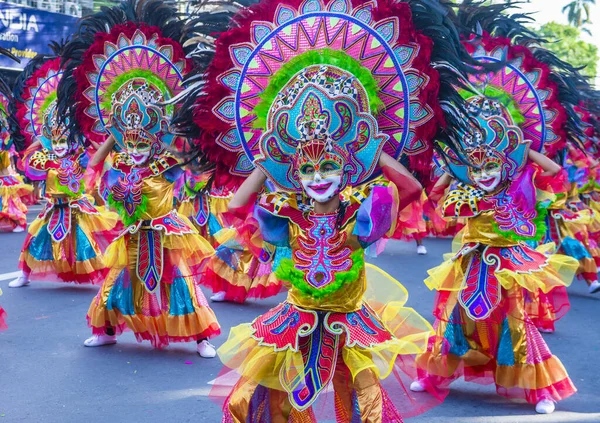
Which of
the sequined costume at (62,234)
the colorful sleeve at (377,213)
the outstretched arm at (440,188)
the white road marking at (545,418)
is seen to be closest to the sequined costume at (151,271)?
the outstretched arm at (440,188)

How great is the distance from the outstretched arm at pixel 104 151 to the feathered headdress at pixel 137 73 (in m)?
0.09

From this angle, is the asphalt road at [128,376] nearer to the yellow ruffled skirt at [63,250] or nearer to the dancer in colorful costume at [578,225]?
the yellow ruffled skirt at [63,250]

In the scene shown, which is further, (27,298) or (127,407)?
(27,298)

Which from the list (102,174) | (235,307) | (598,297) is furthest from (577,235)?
(102,174)

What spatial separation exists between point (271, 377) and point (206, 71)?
145 centimetres

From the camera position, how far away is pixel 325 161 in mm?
3480

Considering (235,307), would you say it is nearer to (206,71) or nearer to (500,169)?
→ (500,169)

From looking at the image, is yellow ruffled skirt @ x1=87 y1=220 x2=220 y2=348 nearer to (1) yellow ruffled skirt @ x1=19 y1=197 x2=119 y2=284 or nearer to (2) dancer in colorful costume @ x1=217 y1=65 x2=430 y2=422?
(2) dancer in colorful costume @ x1=217 y1=65 x2=430 y2=422

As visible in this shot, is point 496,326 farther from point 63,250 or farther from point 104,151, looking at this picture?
point 63,250

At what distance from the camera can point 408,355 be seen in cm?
392

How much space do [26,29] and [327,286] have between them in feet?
61.1

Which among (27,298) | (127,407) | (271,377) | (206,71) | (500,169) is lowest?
(27,298)

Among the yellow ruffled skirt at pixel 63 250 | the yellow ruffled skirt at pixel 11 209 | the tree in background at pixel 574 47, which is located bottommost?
the yellow ruffled skirt at pixel 11 209

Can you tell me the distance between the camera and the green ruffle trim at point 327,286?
3506mm
